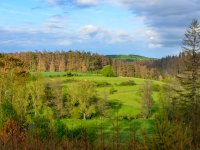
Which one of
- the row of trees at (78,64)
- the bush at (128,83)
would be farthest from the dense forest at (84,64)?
the bush at (128,83)

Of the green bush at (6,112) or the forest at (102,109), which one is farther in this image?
A: the green bush at (6,112)

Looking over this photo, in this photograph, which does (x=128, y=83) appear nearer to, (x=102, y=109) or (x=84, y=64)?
(x=102, y=109)

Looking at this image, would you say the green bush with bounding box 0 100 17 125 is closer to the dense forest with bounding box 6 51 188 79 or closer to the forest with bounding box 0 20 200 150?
the forest with bounding box 0 20 200 150

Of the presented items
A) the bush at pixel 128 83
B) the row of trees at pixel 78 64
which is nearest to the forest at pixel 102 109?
the bush at pixel 128 83

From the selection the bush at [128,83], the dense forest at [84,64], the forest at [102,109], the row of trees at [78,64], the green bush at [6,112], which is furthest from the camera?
the row of trees at [78,64]

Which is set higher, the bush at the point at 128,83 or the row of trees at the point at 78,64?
the row of trees at the point at 78,64

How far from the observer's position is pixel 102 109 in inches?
3445

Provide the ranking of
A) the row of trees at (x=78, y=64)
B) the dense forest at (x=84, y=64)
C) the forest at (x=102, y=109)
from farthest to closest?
the row of trees at (x=78, y=64) < the dense forest at (x=84, y=64) < the forest at (x=102, y=109)

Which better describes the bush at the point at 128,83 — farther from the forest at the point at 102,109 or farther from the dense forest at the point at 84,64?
the dense forest at the point at 84,64

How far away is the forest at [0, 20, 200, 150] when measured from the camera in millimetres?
12492

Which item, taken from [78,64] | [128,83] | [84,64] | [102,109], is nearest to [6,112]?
[102,109]

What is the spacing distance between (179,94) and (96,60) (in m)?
124

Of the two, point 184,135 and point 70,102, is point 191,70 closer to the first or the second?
point 70,102

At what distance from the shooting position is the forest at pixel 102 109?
41.0 ft
